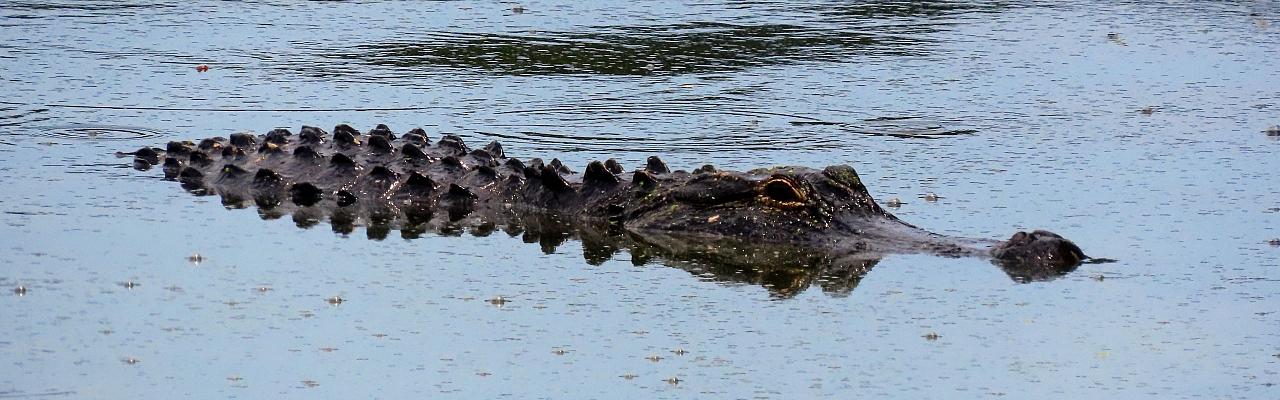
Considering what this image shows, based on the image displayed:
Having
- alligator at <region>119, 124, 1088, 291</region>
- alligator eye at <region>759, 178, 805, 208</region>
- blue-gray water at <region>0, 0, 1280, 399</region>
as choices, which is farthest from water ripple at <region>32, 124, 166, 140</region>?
alligator eye at <region>759, 178, 805, 208</region>

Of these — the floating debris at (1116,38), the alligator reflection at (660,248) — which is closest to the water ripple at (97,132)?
the alligator reflection at (660,248)

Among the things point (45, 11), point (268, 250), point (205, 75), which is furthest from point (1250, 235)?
point (45, 11)

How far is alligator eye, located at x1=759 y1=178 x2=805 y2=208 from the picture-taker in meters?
9.42

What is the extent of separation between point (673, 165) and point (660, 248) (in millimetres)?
1871

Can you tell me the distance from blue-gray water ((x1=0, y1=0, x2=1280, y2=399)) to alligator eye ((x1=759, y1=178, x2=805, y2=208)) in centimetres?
66

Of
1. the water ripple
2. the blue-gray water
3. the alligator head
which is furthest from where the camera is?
the water ripple

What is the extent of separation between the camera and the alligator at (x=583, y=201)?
9.05 metres

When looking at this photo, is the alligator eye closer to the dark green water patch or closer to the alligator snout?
the alligator snout

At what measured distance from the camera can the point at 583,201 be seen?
10031 mm

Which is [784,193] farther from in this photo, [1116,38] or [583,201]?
[1116,38]

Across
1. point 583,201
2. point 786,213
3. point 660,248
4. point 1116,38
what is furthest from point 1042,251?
point 1116,38

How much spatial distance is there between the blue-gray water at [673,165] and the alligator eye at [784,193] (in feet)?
2.15

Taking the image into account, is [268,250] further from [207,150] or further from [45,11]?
[45,11]

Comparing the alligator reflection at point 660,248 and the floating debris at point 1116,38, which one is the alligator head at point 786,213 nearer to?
the alligator reflection at point 660,248
